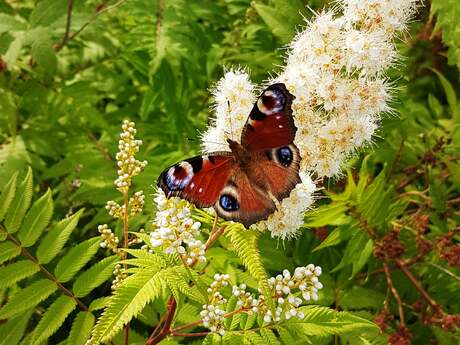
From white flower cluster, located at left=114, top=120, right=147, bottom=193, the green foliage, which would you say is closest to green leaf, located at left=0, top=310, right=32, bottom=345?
the green foliage

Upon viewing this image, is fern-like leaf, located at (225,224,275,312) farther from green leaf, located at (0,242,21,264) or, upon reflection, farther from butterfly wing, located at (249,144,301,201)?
green leaf, located at (0,242,21,264)

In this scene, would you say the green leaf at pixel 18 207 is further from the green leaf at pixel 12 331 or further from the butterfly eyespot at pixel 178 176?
the butterfly eyespot at pixel 178 176

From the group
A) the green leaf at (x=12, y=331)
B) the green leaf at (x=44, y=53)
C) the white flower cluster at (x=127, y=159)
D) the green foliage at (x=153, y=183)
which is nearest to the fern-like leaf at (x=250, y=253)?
the green foliage at (x=153, y=183)

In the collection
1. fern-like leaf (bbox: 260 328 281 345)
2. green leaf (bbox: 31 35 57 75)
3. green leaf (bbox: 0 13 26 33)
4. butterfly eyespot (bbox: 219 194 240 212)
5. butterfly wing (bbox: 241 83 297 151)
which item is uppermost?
green leaf (bbox: 0 13 26 33)

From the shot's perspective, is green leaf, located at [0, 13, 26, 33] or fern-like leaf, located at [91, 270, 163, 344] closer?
fern-like leaf, located at [91, 270, 163, 344]

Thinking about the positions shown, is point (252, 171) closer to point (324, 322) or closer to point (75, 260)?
point (324, 322)

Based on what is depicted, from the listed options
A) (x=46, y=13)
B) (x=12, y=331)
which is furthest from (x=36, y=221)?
(x=46, y=13)
